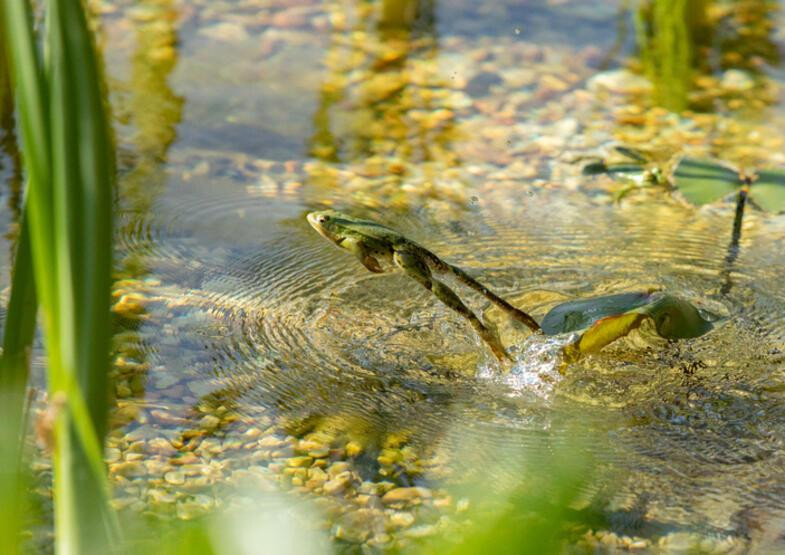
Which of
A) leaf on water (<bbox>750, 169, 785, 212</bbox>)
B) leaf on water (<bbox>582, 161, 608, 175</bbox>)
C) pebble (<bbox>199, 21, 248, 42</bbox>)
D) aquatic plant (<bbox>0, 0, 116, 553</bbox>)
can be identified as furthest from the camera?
pebble (<bbox>199, 21, 248, 42</bbox>)

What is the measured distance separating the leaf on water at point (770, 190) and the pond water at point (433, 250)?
35 cm

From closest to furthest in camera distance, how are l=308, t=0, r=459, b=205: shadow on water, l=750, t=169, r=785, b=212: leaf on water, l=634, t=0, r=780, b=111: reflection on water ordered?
1. l=750, t=169, r=785, b=212: leaf on water
2. l=308, t=0, r=459, b=205: shadow on water
3. l=634, t=0, r=780, b=111: reflection on water

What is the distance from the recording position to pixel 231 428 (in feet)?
7.29

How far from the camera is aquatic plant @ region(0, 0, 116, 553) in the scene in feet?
2.19

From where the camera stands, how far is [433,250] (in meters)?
3.00

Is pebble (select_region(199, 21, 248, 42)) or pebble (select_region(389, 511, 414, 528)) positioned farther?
pebble (select_region(199, 21, 248, 42))

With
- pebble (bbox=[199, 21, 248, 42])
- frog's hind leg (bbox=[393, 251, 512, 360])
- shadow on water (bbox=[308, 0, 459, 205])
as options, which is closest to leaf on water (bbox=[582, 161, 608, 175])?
frog's hind leg (bbox=[393, 251, 512, 360])

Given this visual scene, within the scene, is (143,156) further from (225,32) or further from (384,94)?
(225,32)

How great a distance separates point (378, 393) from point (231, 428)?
12.9 inches

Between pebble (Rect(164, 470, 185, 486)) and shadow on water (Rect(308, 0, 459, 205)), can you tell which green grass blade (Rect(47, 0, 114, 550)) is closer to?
pebble (Rect(164, 470, 185, 486))

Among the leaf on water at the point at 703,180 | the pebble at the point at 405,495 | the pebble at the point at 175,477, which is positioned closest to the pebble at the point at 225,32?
the leaf on water at the point at 703,180

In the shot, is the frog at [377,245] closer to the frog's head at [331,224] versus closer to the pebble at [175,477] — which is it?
the frog's head at [331,224]

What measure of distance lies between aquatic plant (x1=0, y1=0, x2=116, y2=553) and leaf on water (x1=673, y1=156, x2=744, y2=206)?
1839mm

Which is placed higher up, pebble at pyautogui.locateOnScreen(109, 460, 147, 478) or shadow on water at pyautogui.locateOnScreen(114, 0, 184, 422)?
shadow on water at pyautogui.locateOnScreen(114, 0, 184, 422)
